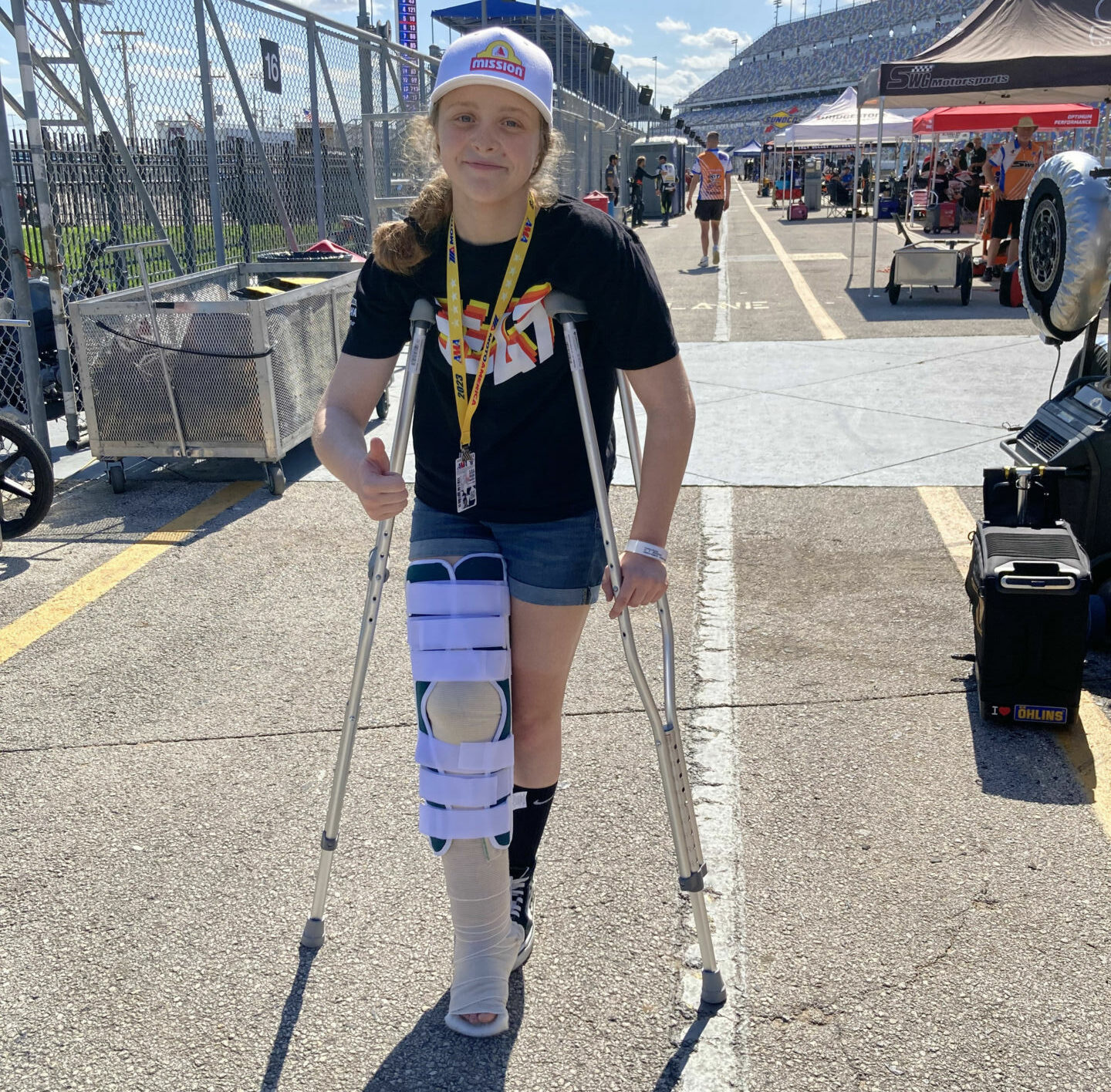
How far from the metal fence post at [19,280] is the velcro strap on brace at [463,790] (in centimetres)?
551

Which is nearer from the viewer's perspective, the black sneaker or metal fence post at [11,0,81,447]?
the black sneaker

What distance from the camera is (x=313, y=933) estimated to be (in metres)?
2.82

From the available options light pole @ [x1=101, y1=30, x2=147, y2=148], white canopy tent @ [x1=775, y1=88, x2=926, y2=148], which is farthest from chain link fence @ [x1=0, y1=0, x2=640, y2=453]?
white canopy tent @ [x1=775, y1=88, x2=926, y2=148]

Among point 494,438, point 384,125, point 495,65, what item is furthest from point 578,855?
point 384,125

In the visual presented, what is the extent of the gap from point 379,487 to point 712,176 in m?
17.9

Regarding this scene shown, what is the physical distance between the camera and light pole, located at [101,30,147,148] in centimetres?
792

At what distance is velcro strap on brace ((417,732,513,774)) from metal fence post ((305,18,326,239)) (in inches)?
373

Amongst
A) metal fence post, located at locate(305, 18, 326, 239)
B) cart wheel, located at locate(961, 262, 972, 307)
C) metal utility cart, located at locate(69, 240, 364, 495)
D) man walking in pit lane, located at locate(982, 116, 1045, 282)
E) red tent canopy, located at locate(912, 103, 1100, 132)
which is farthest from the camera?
red tent canopy, located at locate(912, 103, 1100, 132)

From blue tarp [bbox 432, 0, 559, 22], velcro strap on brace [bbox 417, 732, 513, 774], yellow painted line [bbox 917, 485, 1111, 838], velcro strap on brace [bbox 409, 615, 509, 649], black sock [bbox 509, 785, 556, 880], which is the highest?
blue tarp [bbox 432, 0, 559, 22]

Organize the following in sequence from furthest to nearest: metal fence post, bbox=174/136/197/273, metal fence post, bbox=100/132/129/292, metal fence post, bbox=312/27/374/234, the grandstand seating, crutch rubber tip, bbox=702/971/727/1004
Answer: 1. the grandstand seating
2. metal fence post, bbox=312/27/374/234
3. metal fence post, bbox=174/136/197/273
4. metal fence post, bbox=100/132/129/292
5. crutch rubber tip, bbox=702/971/727/1004

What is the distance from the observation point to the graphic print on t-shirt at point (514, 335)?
2.39m

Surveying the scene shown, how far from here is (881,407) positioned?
8.65 meters

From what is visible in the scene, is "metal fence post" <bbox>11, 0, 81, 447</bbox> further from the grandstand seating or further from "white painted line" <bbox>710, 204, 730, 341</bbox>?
the grandstand seating

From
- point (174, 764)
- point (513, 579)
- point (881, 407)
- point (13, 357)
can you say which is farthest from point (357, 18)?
point (513, 579)
